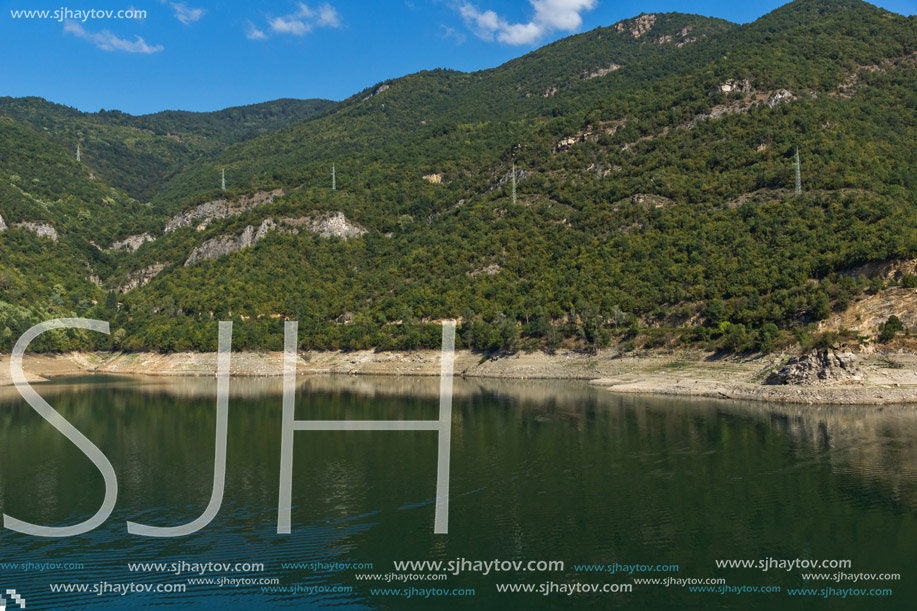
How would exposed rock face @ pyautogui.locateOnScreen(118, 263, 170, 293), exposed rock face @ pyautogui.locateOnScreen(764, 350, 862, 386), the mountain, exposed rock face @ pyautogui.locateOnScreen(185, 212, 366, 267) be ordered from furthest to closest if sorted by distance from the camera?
exposed rock face @ pyautogui.locateOnScreen(118, 263, 170, 293) → exposed rock face @ pyautogui.locateOnScreen(185, 212, 366, 267) → the mountain → exposed rock face @ pyautogui.locateOnScreen(764, 350, 862, 386)

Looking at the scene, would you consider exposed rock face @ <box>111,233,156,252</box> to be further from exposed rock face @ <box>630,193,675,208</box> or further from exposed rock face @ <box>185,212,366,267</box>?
exposed rock face @ <box>630,193,675,208</box>

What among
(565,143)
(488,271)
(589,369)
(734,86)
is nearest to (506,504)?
(589,369)

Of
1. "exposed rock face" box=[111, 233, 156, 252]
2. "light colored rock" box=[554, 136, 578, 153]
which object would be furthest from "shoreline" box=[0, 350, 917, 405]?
"light colored rock" box=[554, 136, 578, 153]

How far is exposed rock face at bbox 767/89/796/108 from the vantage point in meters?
135

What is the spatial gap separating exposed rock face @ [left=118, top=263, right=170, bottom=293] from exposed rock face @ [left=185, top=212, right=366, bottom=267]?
33.6 feet

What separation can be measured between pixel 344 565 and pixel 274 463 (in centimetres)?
1742

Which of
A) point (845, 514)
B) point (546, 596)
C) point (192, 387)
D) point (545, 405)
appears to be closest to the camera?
point (546, 596)

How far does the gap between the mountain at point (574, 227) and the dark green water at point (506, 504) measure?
34.2m

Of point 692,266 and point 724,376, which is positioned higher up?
point 692,266

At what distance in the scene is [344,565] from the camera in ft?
71.9

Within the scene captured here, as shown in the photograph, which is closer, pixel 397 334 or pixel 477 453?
pixel 477 453

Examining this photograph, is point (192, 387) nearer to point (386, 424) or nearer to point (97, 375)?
point (97, 375)

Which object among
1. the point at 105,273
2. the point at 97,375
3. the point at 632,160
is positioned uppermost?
the point at 632,160

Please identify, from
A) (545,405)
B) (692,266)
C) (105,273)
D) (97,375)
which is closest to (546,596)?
(545,405)
